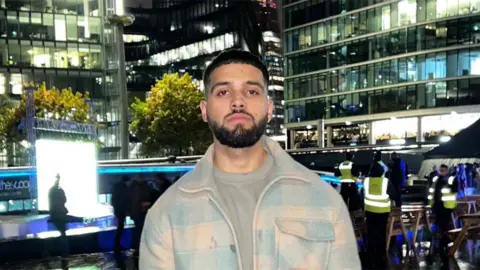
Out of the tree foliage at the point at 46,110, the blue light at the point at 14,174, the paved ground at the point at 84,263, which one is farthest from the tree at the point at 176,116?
the paved ground at the point at 84,263

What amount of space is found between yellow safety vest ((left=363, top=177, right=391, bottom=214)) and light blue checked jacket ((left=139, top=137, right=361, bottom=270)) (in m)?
7.67

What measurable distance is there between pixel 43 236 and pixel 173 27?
301 ft

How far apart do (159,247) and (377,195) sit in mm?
8228

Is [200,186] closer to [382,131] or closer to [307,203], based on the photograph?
[307,203]

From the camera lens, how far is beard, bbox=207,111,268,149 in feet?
6.88

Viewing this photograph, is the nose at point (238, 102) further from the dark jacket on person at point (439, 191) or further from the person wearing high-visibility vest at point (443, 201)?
the dark jacket on person at point (439, 191)

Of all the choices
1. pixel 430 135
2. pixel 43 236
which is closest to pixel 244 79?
pixel 43 236

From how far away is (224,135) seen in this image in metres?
2.11

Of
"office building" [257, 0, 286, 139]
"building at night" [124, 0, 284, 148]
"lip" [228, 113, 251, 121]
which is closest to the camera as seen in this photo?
"lip" [228, 113, 251, 121]

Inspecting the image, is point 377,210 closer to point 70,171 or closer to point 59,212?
point 59,212

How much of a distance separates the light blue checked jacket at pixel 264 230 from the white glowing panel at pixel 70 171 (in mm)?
10134

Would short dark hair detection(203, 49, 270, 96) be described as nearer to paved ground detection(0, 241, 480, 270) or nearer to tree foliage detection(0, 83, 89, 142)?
paved ground detection(0, 241, 480, 270)

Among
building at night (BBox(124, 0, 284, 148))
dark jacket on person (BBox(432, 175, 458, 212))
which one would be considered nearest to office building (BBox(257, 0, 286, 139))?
building at night (BBox(124, 0, 284, 148))

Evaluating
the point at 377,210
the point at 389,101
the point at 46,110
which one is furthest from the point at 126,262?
the point at 389,101
